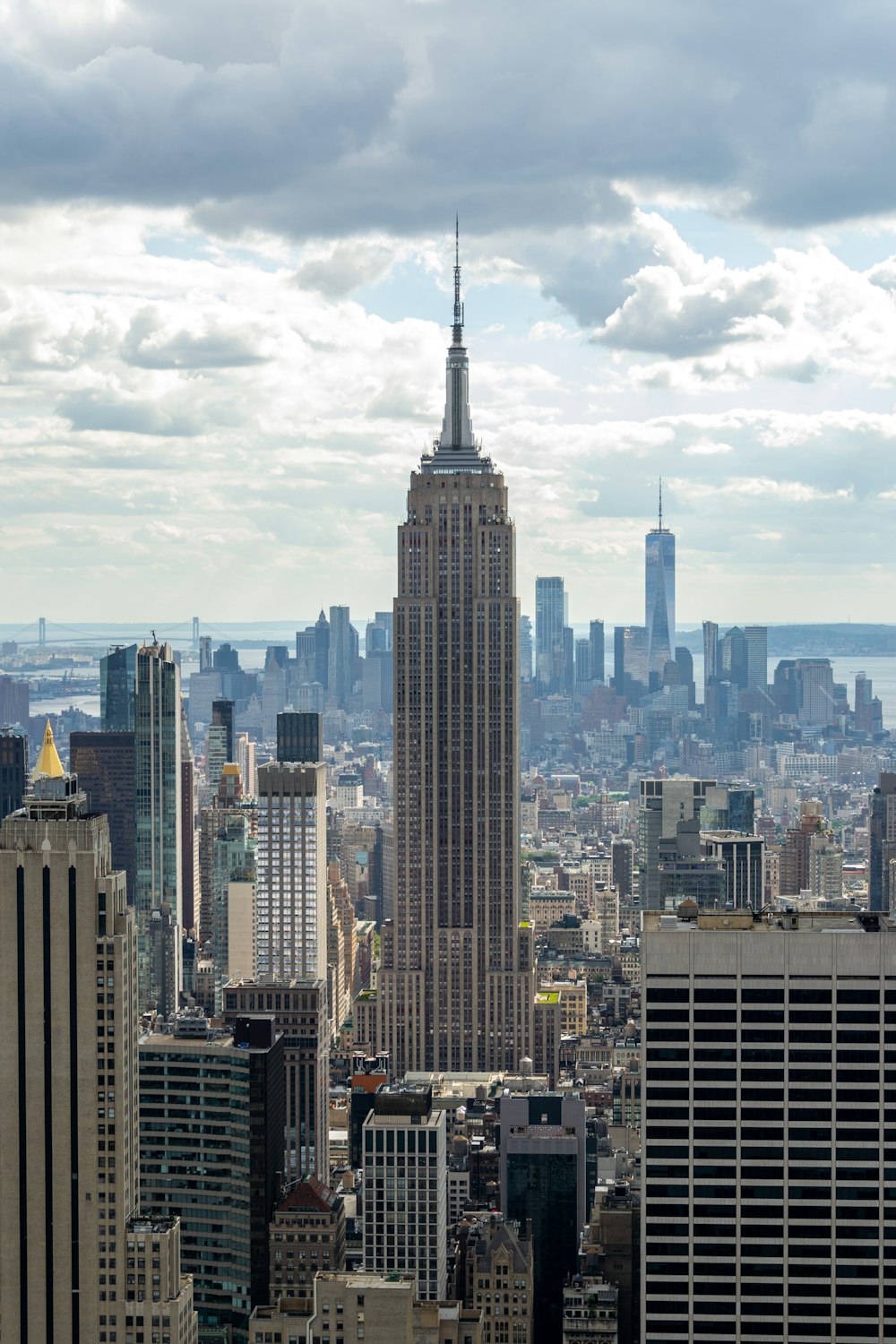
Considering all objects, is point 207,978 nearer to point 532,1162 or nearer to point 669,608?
point 532,1162

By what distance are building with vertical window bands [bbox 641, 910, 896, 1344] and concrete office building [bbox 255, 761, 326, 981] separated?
7015 cm

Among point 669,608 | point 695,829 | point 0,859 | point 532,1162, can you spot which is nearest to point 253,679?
point 669,608

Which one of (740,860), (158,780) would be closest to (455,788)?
(740,860)

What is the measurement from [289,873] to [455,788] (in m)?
10.1

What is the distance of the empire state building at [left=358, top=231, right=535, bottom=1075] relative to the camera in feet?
Result: 364

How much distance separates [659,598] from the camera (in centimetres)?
16300

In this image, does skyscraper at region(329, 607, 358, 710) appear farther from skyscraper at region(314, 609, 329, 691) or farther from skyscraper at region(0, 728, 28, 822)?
skyscraper at region(0, 728, 28, 822)

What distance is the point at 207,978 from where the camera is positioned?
4318 inches

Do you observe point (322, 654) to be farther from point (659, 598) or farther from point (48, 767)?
point (48, 767)

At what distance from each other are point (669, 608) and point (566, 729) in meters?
20.6

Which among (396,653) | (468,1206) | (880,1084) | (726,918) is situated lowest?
(468,1206)

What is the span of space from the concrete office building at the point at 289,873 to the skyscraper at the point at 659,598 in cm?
2899

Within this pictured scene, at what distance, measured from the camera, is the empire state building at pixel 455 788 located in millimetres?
111062

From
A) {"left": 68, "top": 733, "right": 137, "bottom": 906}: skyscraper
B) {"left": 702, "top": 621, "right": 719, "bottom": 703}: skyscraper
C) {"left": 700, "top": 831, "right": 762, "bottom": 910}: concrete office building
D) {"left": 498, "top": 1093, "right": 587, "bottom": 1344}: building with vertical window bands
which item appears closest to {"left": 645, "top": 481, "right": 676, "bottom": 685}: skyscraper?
{"left": 702, "top": 621, "right": 719, "bottom": 703}: skyscraper
